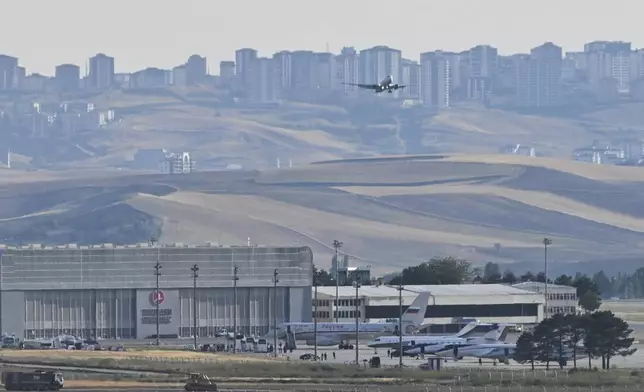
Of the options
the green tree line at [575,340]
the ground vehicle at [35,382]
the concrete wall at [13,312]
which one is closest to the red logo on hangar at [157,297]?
the concrete wall at [13,312]

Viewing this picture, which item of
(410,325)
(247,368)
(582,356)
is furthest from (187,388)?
(410,325)

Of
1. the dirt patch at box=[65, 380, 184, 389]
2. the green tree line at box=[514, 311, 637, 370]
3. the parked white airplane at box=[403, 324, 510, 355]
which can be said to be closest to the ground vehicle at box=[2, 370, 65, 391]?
the dirt patch at box=[65, 380, 184, 389]

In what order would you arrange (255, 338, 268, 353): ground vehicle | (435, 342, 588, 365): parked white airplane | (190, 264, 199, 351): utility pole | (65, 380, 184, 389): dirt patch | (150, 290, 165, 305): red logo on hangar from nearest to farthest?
(65, 380, 184, 389): dirt patch
(435, 342, 588, 365): parked white airplane
(255, 338, 268, 353): ground vehicle
(190, 264, 199, 351): utility pole
(150, 290, 165, 305): red logo on hangar

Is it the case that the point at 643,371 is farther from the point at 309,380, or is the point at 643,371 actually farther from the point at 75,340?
the point at 75,340

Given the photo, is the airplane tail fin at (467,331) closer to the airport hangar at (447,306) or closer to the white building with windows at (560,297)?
the airport hangar at (447,306)

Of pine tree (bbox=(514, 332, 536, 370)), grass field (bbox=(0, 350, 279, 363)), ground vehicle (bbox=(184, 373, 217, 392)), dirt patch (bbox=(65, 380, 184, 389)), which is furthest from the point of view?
pine tree (bbox=(514, 332, 536, 370))

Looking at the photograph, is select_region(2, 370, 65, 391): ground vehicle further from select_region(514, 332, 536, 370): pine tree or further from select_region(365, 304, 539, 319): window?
select_region(365, 304, 539, 319): window

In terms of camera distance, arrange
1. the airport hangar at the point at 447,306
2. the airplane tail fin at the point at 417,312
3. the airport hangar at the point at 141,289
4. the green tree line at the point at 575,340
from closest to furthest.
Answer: the green tree line at the point at 575,340, the airport hangar at the point at 141,289, the airplane tail fin at the point at 417,312, the airport hangar at the point at 447,306
